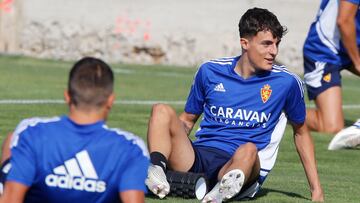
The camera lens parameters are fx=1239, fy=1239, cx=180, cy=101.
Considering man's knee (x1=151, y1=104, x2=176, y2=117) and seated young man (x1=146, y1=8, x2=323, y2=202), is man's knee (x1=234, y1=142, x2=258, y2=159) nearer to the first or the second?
seated young man (x1=146, y1=8, x2=323, y2=202)

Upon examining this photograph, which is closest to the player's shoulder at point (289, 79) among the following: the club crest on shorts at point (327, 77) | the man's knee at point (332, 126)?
the man's knee at point (332, 126)

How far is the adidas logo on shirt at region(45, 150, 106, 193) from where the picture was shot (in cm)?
552

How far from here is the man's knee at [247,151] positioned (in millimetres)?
8047

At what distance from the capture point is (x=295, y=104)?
8562 millimetres

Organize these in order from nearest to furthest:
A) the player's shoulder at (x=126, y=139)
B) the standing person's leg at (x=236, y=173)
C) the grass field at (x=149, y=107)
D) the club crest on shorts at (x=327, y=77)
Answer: the player's shoulder at (x=126, y=139) → the standing person's leg at (x=236, y=173) → the grass field at (x=149, y=107) → the club crest on shorts at (x=327, y=77)

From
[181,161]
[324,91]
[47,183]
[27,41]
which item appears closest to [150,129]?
[181,161]

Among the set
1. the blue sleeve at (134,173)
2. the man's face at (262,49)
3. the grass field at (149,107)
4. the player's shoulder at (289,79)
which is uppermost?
the blue sleeve at (134,173)

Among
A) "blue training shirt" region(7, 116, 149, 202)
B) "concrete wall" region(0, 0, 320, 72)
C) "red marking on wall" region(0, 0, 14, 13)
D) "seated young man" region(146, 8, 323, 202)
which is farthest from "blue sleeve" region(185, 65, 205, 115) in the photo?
"red marking on wall" region(0, 0, 14, 13)

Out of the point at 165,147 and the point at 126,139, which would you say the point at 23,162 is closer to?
the point at 126,139

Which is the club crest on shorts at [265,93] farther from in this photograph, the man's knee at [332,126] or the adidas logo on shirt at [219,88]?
the man's knee at [332,126]

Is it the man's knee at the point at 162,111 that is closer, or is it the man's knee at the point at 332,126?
the man's knee at the point at 162,111

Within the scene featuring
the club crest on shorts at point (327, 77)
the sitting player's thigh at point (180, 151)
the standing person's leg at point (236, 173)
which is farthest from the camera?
the club crest on shorts at point (327, 77)

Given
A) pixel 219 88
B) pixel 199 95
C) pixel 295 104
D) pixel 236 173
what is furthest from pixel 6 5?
pixel 236 173

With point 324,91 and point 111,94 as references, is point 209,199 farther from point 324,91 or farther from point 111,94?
point 324,91
